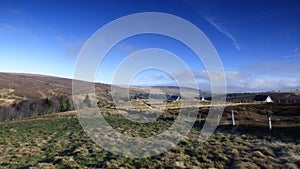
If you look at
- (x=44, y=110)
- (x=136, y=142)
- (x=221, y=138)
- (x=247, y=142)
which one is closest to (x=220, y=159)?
(x=247, y=142)

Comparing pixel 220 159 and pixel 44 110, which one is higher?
pixel 220 159

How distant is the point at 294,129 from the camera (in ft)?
63.5

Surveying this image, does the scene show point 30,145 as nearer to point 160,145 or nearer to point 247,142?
point 160,145

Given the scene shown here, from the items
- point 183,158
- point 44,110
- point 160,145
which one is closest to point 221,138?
point 160,145

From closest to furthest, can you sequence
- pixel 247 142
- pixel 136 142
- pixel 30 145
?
pixel 247 142
pixel 136 142
pixel 30 145

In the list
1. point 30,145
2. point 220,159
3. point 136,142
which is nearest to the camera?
point 220,159

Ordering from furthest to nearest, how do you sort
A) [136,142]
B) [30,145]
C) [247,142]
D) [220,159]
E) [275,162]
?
[30,145], [136,142], [247,142], [220,159], [275,162]

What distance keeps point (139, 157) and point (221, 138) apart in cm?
720

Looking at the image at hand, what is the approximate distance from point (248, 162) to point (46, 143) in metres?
15.7

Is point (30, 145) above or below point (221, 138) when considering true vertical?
below

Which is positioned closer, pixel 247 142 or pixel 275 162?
pixel 275 162

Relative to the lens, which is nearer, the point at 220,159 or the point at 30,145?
the point at 220,159

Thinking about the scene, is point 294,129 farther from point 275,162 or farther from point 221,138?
point 275,162

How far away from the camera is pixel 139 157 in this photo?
14398 mm
